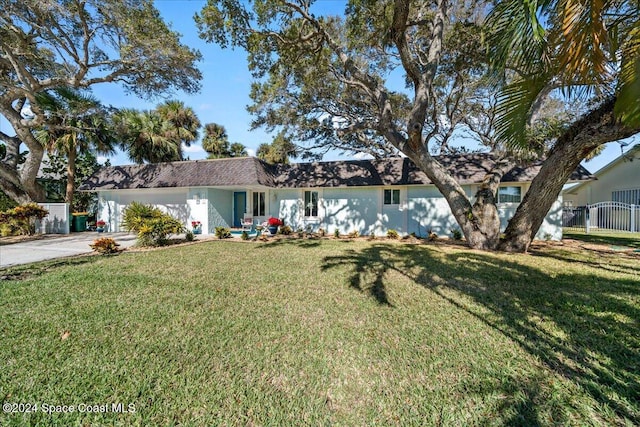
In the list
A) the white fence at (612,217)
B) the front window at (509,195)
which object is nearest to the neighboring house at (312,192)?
the front window at (509,195)

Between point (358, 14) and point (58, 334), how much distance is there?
38.0ft

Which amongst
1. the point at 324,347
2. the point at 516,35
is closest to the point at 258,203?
the point at 324,347

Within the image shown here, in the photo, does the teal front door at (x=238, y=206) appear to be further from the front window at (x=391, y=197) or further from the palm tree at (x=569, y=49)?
the palm tree at (x=569, y=49)

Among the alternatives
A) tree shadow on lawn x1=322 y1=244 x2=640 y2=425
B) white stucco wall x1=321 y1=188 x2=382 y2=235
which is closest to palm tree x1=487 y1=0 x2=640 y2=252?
tree shadow on lawn x1=322 y1=244 x2=640 y2=425

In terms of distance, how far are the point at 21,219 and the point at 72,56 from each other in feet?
28.1

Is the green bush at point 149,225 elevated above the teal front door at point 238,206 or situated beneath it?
situated beneath

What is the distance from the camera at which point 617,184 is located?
19203 millimetres

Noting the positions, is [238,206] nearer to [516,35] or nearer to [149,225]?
[149,225]

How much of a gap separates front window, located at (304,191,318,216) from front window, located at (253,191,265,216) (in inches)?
121

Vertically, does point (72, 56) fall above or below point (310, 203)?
above

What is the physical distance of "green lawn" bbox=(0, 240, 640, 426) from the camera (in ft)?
A: 7.80

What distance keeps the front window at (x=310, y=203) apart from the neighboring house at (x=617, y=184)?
56.8 ft

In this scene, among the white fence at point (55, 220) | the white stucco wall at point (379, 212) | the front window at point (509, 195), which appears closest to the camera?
the front window at point (509, 195)

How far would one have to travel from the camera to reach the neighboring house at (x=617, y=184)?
693 inches
